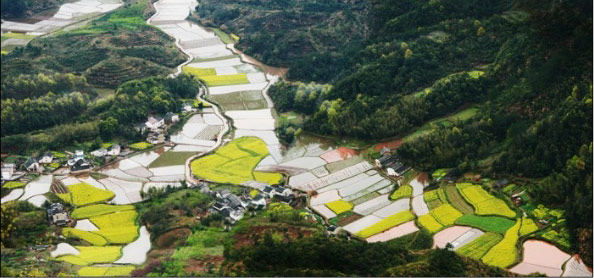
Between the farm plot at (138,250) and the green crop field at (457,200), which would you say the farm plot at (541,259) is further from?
the farm plot at (138,250)

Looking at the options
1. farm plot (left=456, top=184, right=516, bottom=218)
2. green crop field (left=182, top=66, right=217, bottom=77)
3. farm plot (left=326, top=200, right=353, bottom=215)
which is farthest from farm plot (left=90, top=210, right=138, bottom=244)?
green crop field (left=182, top=66, right=217, bottom=77)

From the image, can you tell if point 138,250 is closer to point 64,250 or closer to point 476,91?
point 64,250

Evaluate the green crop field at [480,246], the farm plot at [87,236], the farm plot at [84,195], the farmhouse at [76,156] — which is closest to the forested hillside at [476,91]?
the green crop field at [480,246]

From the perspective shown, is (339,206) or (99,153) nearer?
(339,206)

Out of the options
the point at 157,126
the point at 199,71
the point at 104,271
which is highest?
the point at 104,271

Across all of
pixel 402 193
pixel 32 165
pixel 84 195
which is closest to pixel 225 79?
pixel 32 165

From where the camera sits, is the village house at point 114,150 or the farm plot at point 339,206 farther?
the village house at point 114,150

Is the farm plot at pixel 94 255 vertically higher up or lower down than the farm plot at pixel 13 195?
higher up
